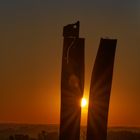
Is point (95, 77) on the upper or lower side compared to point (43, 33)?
lower

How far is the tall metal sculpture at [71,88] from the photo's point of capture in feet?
5.08

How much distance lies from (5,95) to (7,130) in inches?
8.9

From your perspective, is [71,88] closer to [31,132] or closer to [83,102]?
[83,102]

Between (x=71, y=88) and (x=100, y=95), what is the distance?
0.15 meters

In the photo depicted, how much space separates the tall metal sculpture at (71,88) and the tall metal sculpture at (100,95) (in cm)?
6

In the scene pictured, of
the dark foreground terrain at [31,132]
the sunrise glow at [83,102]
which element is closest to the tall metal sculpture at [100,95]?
the sunrise glow at [83,102]

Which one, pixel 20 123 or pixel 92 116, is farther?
pixel 20 123

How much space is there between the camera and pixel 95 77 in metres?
1.58

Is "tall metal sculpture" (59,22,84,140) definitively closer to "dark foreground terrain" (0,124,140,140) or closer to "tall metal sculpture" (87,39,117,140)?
"tall metal sculpture" (87,39,117,140)

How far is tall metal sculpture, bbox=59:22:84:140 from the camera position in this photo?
61.0 inches

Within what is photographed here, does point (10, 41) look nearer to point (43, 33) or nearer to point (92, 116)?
point (43, 33)

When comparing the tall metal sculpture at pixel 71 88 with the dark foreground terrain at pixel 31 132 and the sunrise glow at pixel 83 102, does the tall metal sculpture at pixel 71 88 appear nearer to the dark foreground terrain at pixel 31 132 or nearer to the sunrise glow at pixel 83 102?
the sunrise glow at pixel 83 102

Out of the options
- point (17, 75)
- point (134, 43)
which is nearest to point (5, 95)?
point (17, 75)

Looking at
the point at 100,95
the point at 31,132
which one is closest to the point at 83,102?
the point at 100,95
